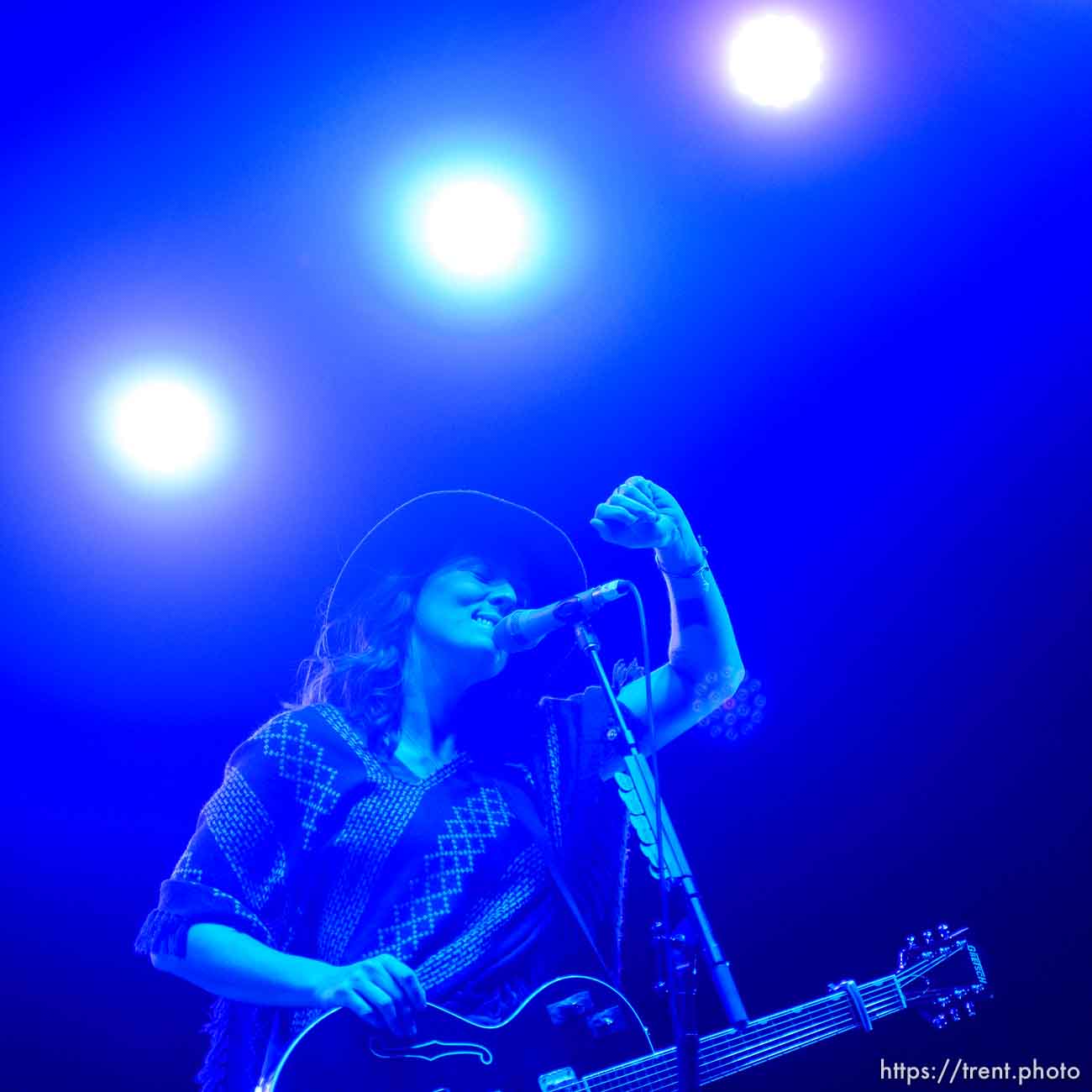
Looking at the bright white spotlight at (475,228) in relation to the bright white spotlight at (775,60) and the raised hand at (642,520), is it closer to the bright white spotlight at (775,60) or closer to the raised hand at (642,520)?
the bright white spotlight at (775,60)

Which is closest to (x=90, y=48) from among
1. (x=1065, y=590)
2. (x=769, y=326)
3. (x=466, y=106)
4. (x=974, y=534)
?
(x=466, y=106)

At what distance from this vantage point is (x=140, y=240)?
260cm

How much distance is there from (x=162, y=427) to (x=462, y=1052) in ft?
6.33

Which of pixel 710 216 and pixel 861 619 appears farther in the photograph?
pixel 710 216

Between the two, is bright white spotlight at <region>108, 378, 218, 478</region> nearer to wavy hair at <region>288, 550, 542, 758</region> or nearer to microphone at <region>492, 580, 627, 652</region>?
wavy hair at <region>288, 550, 542, 758</region>

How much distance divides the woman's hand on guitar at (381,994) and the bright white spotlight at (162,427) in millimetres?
1667

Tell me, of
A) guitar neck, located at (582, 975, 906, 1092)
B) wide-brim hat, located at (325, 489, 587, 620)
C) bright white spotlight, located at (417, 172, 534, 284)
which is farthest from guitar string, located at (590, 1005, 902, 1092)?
bright white spotlight, located at (417, 172, 534, 284)

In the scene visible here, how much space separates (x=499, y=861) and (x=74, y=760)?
1.18 metres

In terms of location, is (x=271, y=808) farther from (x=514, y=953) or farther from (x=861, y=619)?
(x=861, y=619)

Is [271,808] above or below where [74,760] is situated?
below

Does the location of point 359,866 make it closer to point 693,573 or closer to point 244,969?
point 244,969

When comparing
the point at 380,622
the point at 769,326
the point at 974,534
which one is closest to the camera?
the point at 380,622

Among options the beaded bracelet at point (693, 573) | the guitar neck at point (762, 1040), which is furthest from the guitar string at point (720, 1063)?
the beaded bracelet at point (693, 573)

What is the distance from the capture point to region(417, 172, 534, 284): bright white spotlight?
2773mm
